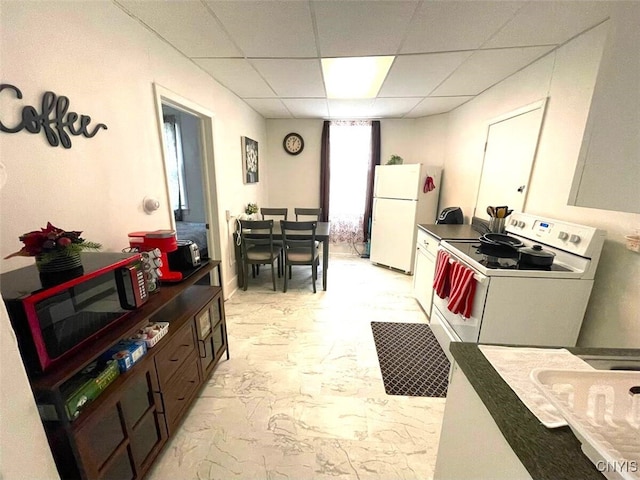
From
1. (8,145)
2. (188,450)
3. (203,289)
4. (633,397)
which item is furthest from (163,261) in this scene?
(633,397)

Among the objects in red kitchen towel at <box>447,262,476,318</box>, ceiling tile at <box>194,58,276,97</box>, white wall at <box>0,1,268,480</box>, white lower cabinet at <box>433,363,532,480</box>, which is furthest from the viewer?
ceiling tile at <box>194,58,276,97</box>

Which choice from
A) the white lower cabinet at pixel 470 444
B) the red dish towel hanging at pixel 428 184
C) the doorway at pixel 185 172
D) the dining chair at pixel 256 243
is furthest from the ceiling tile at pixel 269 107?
the white lower cabinet at pixel 470 444

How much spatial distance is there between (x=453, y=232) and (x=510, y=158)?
2.83ft

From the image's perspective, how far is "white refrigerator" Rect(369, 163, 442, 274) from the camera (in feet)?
12.1

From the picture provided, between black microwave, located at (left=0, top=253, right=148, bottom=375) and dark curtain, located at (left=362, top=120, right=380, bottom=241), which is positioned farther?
dark curtain, located at (left=362, top=120, right=380, bottom=241)

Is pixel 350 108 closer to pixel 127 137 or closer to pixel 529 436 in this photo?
pixel 127 137

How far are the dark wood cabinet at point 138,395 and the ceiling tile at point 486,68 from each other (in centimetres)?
275

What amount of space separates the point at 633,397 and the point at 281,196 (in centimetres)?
471

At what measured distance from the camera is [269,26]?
1.69 m

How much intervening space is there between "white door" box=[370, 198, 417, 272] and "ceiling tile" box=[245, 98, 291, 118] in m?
2.04

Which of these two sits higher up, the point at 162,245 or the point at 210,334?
the point at 162,245

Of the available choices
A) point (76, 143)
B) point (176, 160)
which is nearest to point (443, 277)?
point (76, 143)

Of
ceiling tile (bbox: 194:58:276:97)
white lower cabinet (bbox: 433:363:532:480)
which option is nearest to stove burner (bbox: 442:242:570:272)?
white lower cabinet (bbox: 433:363:532:480)

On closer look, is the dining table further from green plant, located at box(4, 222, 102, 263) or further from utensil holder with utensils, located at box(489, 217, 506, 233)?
green plant, located at box(4, 222, 102, 263)
